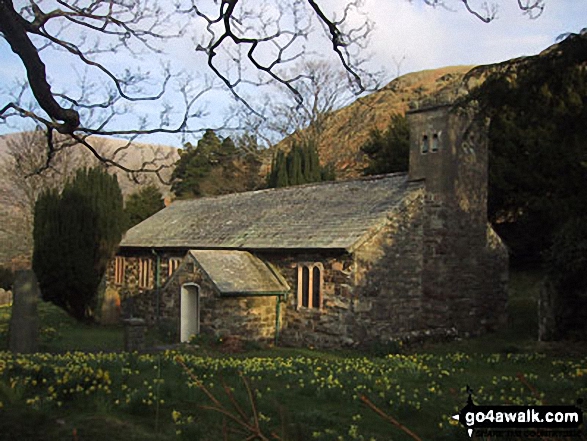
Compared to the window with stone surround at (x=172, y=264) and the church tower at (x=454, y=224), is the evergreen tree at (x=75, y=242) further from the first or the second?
the church tower at (x=454, y=224)

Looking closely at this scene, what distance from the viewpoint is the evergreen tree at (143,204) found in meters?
41.6

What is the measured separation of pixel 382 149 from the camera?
3509 cm

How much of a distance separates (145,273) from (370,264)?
11.9 meters

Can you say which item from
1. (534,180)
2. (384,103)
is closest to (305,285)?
(534,180)

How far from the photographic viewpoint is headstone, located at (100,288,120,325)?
23.7 metres

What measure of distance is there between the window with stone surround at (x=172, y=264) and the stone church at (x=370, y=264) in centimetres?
227

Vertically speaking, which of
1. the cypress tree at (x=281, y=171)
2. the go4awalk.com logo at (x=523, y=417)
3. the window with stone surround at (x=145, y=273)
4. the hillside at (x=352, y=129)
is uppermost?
the hillside at (x=352, y=129)

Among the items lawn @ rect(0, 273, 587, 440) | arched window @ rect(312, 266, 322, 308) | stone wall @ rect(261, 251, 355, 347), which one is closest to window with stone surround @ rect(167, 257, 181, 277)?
stone wall @ rect(261, 251, 355, 347)

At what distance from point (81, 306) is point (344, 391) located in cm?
1722

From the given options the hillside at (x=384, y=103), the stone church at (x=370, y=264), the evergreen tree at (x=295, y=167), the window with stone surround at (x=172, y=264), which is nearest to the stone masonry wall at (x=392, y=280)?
the stone church at (x=370, y=264)

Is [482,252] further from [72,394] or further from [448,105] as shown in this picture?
[72,394]

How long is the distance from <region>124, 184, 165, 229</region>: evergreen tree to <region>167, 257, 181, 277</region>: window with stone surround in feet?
58.7

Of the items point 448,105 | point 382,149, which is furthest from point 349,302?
point 382,149

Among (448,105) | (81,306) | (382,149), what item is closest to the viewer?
(448,105)
